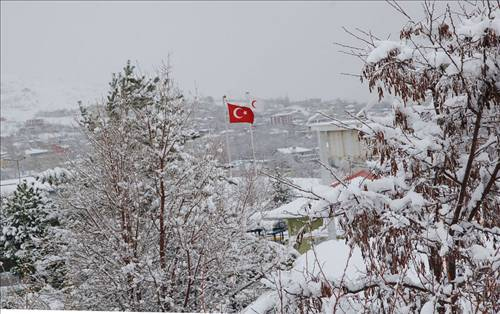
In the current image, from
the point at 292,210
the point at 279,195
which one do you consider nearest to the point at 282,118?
the point at 292,210

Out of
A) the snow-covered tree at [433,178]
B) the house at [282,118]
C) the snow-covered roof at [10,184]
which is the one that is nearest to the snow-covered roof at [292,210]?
the snow-covered tree at [433,178]

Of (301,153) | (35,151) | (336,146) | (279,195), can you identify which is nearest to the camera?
(336,146)

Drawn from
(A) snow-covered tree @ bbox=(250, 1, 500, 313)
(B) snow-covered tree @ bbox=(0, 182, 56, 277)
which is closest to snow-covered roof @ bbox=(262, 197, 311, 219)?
(A) snow-covered tree @ bbox=(250, 1, 500, 313)

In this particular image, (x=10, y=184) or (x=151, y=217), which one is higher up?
(x=10, y=184)

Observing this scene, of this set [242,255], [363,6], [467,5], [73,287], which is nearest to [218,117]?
[242,255]

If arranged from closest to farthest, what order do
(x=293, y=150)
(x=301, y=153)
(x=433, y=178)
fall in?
(x=433, y=178) < (x=301, y=153) < (x=293, y=150)

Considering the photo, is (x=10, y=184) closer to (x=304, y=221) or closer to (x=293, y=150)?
(x=293, y=150)

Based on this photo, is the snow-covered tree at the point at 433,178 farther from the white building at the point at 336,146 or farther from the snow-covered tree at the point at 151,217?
the snow-covered tree at the point at 151,217
